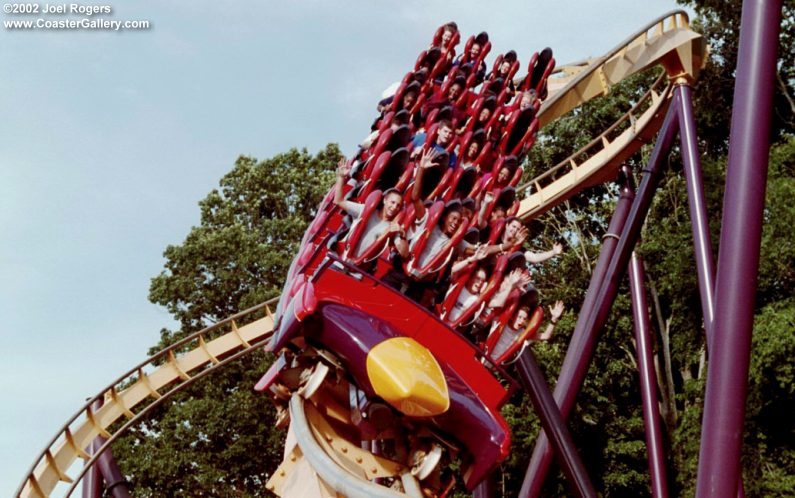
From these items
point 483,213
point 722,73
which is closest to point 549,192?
point 483,213

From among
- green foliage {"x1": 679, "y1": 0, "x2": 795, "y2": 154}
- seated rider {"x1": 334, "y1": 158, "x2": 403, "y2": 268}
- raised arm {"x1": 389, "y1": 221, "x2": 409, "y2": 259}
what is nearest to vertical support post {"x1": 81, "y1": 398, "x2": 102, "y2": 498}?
seated rider {"x1": 334, "y1": 158, "x2": 403, "y2": 268}

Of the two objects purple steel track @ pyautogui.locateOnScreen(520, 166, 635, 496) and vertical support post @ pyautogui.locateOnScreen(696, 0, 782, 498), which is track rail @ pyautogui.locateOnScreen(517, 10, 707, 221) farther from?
vertical support post @ pyautogui.locateOnScreen(696, 0, 782, 498)

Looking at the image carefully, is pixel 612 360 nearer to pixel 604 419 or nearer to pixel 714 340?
pixel 604 419

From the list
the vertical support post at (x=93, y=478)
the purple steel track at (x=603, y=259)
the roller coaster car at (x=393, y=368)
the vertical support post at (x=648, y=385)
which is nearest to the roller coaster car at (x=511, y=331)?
the roller coaster car at (x=393, y=368)

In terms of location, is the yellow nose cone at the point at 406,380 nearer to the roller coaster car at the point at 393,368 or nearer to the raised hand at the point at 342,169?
the roller coaster car at the point at 393,368

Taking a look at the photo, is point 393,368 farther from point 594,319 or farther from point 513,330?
point 594,319

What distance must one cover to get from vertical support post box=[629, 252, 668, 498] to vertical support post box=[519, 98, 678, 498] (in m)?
0.75

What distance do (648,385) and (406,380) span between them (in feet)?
14.7

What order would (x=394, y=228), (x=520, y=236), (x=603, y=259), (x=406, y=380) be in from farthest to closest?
(x=603, y=259)
(x=520, y=236)
(x=394, y=228)
(x=406, y=380)

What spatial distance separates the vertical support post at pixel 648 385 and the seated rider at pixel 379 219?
3.72 meters

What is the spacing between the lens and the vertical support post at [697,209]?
6250 millimetres

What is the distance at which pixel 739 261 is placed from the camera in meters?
4.59

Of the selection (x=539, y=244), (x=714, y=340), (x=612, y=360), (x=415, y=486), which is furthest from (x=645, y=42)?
(x=539, y=244)

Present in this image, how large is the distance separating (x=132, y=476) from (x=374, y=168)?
30.7ft
